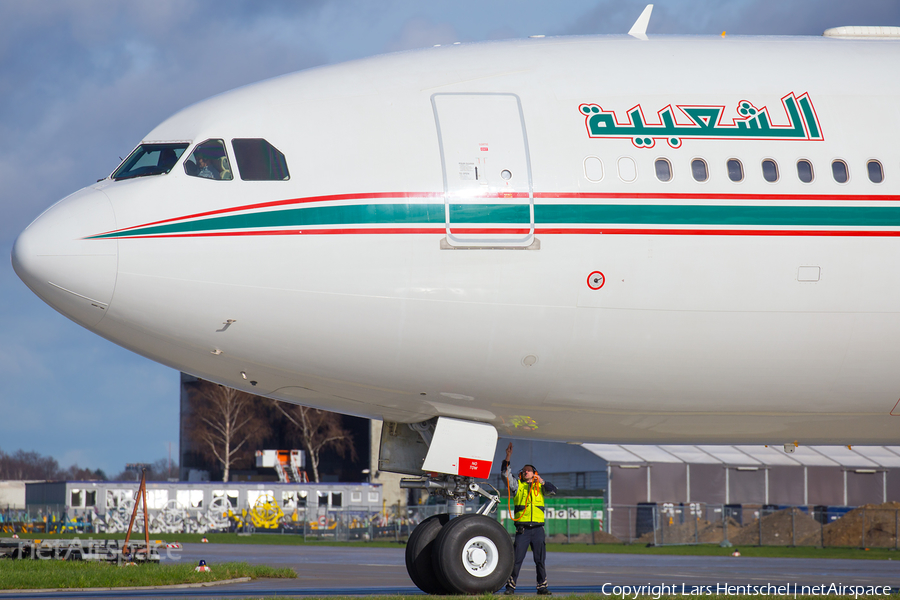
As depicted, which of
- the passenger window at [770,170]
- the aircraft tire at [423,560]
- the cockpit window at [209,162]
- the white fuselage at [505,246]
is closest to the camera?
the white fuselage at [505,246]

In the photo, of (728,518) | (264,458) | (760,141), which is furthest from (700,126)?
(264,458)

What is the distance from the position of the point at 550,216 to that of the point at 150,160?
3.91m

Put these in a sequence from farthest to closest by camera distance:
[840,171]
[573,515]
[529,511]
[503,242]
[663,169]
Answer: [573,515] < [529,511] < [840,171] < [663,169] < [503,242]

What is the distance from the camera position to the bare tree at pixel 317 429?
69.7 metres

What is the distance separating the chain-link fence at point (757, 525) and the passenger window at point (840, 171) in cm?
2738

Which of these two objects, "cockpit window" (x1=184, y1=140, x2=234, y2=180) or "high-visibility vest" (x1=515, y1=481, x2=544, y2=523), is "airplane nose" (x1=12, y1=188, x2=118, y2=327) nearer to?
"cockpit window" (x1=184, y1=140, x2=234, y2=180)

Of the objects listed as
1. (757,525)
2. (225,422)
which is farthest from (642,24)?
(225,422)

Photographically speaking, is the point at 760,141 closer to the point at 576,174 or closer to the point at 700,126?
the point at 700,126

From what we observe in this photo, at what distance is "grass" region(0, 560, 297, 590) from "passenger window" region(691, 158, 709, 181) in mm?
11203

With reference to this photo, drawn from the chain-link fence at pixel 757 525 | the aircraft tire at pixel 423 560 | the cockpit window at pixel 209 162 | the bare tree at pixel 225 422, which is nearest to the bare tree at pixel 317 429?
the bare tree at pixel 225 422

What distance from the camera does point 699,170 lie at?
9633 mm

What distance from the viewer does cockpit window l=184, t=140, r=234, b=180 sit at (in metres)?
9.40

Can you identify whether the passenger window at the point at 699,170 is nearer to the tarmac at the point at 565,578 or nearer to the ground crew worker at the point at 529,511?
the ground crew worker at the point at 529,511

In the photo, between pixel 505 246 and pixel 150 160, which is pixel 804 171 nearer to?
pixel 505 246
